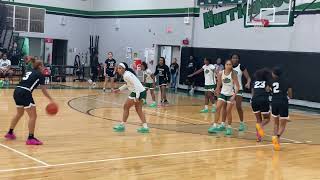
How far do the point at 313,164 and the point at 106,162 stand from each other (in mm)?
3586

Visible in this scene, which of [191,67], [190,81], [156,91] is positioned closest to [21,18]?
[156,91]

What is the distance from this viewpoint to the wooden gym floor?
706 centimetres

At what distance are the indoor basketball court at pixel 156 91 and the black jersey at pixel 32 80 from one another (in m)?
0.04

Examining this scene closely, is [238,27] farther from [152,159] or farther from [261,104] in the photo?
[152,159]

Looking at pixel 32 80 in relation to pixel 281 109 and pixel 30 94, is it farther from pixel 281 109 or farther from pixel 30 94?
pixel 281 109

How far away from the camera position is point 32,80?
880 cm

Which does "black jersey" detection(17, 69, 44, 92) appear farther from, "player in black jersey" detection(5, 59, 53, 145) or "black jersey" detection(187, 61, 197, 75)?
"black jersey" detection(187, 61, 197, 75)

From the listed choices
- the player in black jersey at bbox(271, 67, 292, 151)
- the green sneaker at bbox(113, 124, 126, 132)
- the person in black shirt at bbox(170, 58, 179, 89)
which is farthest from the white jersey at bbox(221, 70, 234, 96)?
the person in black shirt at bbox(170, 58, 179, 89)

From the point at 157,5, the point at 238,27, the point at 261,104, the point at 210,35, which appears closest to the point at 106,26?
the point at 157,5

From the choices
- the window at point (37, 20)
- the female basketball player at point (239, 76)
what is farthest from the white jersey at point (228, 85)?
the window at point (37, 20)

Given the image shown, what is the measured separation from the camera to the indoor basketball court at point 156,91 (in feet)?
25.5

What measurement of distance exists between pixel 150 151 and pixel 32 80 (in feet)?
Answer: 8.28

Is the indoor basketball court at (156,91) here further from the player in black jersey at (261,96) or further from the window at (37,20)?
the player in black jersey at (261,96)

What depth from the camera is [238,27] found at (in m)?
22.9
